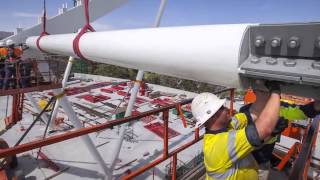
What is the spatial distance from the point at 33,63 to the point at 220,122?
728cm

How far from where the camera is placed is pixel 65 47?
4.15m

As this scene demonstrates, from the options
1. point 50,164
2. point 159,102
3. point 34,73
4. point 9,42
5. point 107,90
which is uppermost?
point 9,42

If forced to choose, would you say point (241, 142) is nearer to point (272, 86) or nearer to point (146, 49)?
point (272, 86)

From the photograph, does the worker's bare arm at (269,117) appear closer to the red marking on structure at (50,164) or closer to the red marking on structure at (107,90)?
the red marking on structure at (50,164)

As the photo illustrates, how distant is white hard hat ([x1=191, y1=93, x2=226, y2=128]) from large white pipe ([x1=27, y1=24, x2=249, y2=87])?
0.83 ft

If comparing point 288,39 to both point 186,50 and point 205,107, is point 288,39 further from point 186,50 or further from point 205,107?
point 205,107

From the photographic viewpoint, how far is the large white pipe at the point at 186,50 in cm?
187

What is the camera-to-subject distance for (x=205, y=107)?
2.53 meters

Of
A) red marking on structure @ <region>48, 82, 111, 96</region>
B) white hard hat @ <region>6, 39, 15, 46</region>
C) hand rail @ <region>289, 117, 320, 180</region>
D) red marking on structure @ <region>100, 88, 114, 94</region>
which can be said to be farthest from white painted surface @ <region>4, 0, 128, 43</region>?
red marking on structure @ <region>100, 88, 114, 94</region>

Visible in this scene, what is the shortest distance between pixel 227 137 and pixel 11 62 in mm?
8099

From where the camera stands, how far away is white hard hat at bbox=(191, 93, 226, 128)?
248 cm

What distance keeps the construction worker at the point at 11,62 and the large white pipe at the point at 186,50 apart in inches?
261

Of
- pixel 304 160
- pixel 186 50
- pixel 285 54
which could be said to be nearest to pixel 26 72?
pixel 186 50

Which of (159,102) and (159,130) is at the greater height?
(159,102)
